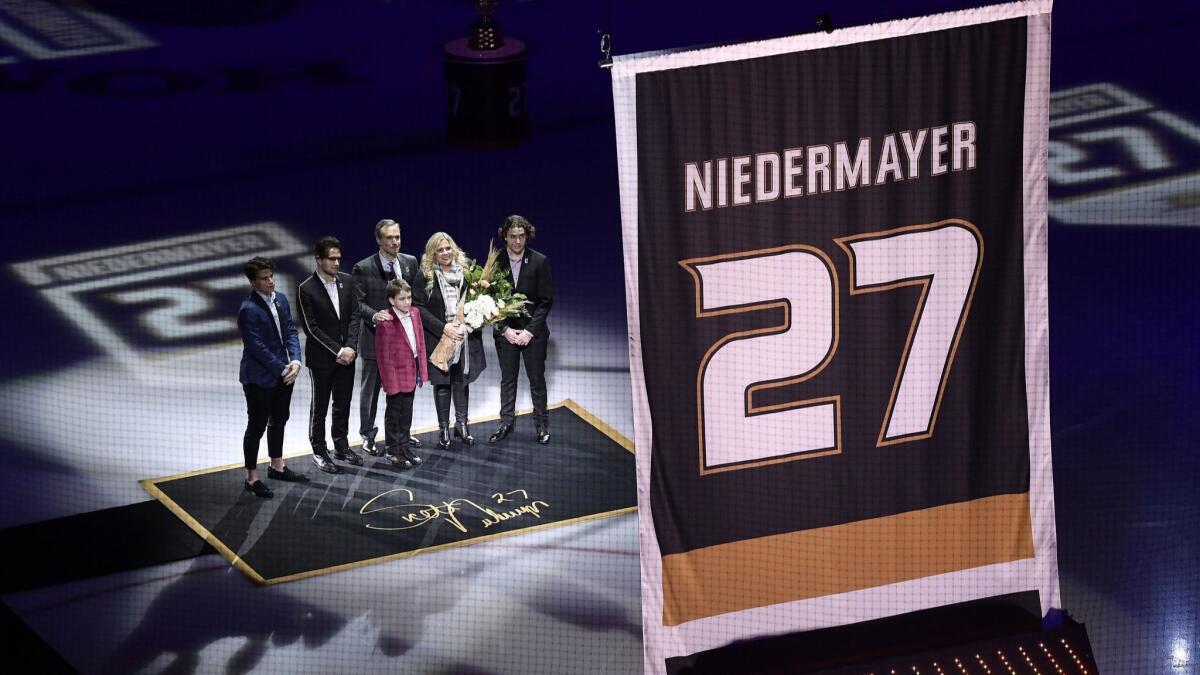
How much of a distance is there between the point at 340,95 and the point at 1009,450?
895cm

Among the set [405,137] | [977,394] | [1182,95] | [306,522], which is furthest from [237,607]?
[1182,95]

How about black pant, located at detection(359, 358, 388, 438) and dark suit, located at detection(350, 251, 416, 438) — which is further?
black pant, located at detection(359, 358, 388, 438)

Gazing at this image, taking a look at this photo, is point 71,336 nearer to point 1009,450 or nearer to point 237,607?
point 237,607

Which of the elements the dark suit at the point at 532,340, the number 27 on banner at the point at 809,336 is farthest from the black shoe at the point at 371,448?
the number 27 on banner at the point at 809,336

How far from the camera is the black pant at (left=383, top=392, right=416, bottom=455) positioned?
829 cm

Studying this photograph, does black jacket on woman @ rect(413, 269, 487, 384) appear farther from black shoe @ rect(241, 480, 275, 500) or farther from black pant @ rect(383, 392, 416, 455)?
black shoe @ rect(241, 480, 275, 500)

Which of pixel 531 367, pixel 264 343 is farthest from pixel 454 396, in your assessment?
pixel 264 343

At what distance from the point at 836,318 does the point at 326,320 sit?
364cm

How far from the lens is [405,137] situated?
12.7 metres

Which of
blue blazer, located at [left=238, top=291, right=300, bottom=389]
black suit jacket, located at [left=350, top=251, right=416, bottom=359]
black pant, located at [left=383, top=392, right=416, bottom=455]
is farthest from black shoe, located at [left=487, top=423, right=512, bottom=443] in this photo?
blue blazer, located at [left=238, top=291, right=300, bottom=389]

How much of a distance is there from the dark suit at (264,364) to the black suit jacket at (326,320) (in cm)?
15

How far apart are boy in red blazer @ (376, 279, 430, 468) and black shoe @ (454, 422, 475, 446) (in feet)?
1.09

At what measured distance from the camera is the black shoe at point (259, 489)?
→ 8.09m

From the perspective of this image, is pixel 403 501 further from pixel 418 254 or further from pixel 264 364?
pixel 418 254
